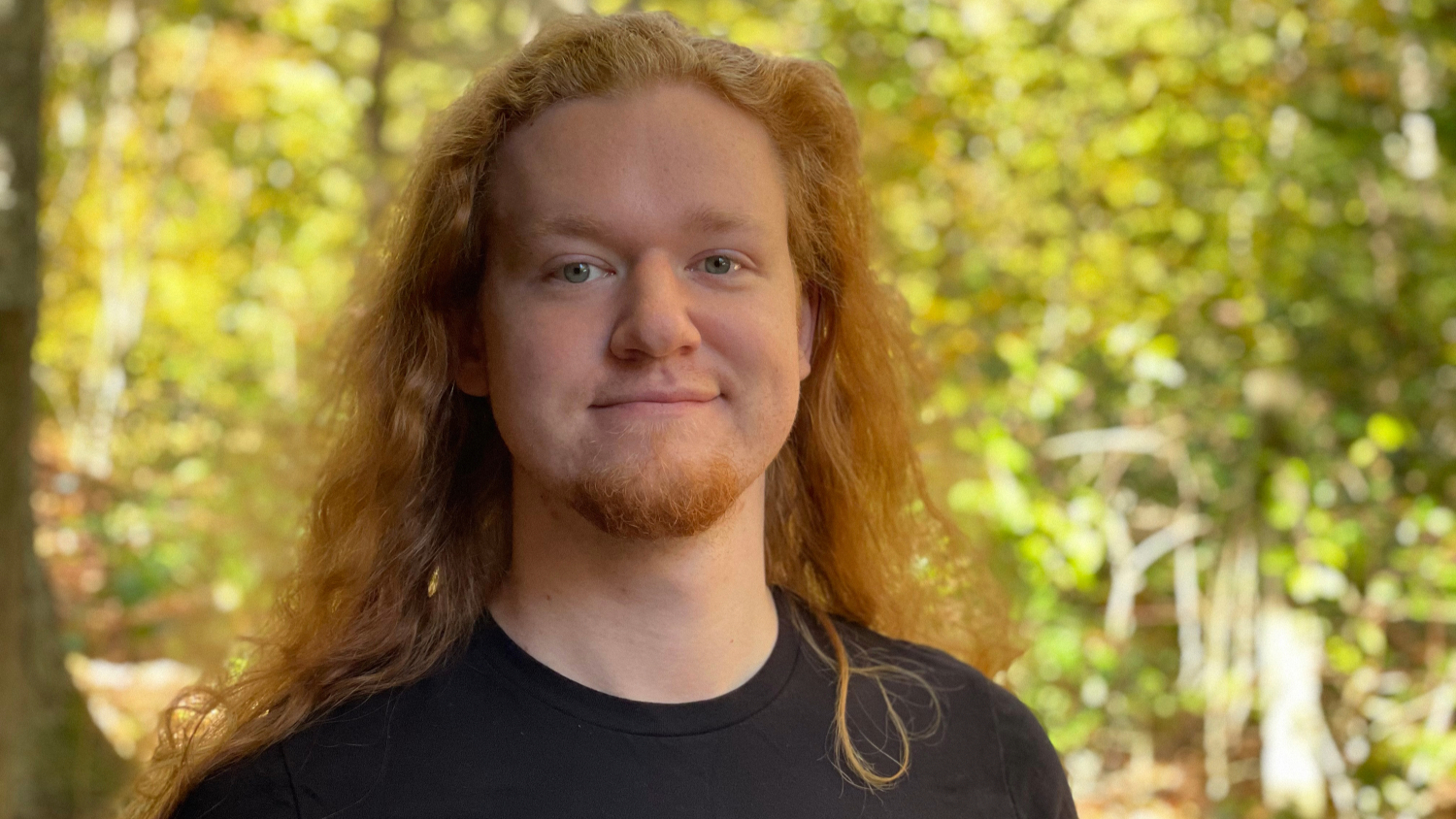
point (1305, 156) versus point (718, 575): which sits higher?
point (718, 575)

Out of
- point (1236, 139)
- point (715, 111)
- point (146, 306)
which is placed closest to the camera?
point (715, 111)

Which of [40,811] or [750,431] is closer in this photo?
[750,431]

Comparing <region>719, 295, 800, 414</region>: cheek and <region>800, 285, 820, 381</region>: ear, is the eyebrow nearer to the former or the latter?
<region>719, 295, 800, 414</region>: cheek

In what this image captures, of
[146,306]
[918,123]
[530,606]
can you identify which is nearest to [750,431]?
[530,606]

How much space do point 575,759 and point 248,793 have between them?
39 centimetres

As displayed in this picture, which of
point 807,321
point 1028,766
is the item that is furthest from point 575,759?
point 807,321

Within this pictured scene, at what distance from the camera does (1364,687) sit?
4895 mm

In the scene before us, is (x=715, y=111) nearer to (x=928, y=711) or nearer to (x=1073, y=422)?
(x=928, y=711)

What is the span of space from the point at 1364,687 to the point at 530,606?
4235 millimetres

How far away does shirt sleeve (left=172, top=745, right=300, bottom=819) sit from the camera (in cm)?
153

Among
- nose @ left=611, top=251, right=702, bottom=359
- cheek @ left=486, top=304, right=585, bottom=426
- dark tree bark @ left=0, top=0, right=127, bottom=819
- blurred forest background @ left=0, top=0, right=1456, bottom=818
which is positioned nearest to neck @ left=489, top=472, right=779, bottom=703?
cheek @ left=486, top=304, right=585, bottom=426

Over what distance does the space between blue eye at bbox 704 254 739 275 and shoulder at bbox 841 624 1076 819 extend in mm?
658

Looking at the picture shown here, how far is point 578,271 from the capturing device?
5.57ft

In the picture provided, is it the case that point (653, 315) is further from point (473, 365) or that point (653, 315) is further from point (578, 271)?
point (473, 365)
